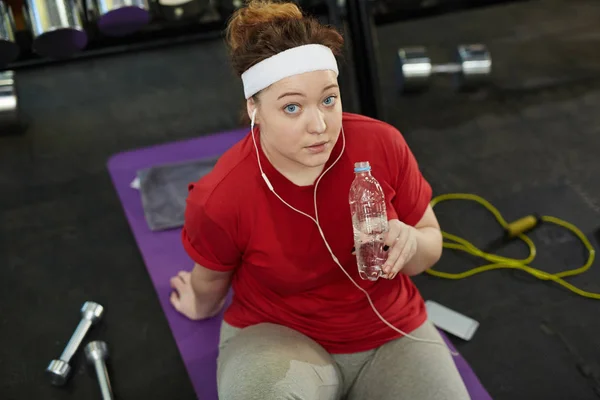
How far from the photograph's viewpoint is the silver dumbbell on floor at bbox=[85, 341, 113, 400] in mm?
1823

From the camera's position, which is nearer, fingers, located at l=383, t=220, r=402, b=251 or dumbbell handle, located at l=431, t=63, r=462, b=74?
fingers, located at l=383, t=220, r=402, b=251

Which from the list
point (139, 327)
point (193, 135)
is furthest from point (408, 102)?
point (139, 327)

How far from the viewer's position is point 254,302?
1.61 m

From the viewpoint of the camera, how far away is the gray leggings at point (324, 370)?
4.64ft

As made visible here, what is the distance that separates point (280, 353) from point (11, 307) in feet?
3.33

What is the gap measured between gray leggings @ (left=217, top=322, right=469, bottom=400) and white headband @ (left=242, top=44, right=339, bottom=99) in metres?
0.53

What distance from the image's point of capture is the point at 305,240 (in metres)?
1.47

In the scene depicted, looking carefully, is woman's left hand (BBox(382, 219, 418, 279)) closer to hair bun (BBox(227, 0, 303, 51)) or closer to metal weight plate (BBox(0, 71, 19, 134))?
hair bun (BBox(227, 0, 303, 51))

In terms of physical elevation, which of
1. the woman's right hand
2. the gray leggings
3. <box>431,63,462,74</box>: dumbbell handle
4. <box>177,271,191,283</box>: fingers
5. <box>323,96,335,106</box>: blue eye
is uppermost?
<box>323,96,335,106</box>: blue eye

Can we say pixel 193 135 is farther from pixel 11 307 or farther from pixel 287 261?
pixel 287 261

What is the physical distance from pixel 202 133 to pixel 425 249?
137 centimetres

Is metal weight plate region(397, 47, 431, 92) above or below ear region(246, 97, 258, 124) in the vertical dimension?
below

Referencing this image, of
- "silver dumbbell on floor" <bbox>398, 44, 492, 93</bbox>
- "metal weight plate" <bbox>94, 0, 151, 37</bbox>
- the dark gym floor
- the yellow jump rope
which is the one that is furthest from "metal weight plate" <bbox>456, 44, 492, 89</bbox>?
"metal weight plate" <bbox>94, 0, 151, 37</bbox>

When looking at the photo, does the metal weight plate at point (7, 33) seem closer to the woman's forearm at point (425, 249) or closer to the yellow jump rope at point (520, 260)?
the woman's forearm at point (425, 249)
